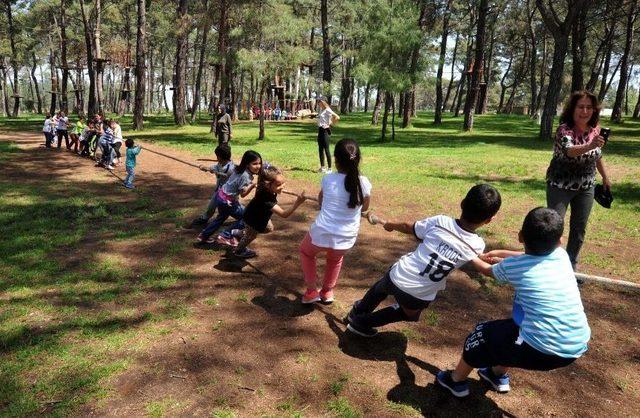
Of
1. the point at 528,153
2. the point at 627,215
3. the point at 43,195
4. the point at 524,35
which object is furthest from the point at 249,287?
the point at 524,35

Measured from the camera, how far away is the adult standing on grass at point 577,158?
4867 mm

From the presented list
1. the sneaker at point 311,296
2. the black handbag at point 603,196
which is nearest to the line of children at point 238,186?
the sneaker at point 311,296

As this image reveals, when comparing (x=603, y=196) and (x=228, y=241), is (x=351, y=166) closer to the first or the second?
(x=228, y=241)

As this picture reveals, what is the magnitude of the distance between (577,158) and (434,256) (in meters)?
2.57

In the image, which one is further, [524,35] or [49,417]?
[524,35]

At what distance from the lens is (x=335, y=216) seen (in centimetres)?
436

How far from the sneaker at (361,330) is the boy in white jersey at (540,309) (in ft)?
4.08

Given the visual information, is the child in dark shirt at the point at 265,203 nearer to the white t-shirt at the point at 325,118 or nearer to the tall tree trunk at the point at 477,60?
the white t-shirt at the point at 325,118

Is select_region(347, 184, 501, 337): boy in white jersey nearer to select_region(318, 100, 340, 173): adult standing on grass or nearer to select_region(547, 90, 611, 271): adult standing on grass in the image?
select_region(547, 90, 611, 271): adult standing on grass

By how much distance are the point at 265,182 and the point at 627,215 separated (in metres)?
7.69

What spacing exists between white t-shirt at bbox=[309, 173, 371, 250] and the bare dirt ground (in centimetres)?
87

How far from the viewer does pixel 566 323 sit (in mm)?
2879

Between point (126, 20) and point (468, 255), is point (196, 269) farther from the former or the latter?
point (126, 20)

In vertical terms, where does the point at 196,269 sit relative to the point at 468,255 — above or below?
below
